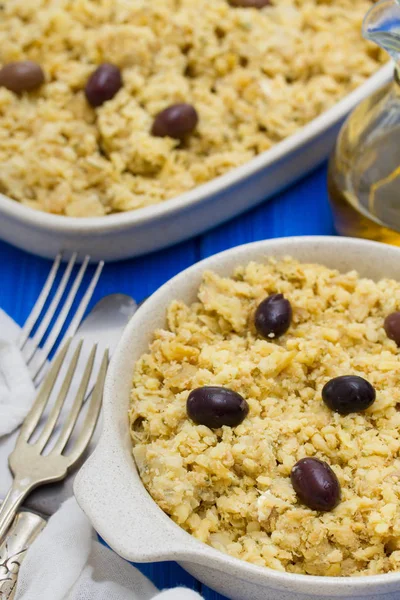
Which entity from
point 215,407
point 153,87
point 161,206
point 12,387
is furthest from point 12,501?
point 153,87

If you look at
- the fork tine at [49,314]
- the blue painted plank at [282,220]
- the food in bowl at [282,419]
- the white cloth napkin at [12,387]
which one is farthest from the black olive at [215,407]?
the blue painted plank at [282,220]

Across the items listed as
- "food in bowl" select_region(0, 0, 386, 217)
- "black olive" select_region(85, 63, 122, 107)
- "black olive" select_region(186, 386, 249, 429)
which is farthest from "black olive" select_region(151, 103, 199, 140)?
"black olive" select_region(186, 386, 249, 429)

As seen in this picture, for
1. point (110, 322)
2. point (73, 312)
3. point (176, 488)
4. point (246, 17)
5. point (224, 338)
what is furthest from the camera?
point (246, 17)

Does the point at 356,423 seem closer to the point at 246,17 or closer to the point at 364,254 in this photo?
the point at 364,254

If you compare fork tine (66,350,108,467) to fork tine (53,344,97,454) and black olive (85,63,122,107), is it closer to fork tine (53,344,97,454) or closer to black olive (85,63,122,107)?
fork tine (53,344,97,454)

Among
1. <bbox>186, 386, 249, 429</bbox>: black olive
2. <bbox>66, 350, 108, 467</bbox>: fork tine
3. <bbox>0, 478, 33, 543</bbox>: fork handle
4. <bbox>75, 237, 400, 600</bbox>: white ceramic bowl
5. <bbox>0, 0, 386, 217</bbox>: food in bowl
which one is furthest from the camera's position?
<bbox>0, 0, 386, 217</bbox>: food in bowl

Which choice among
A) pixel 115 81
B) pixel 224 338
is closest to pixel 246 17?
pixel 115 81
